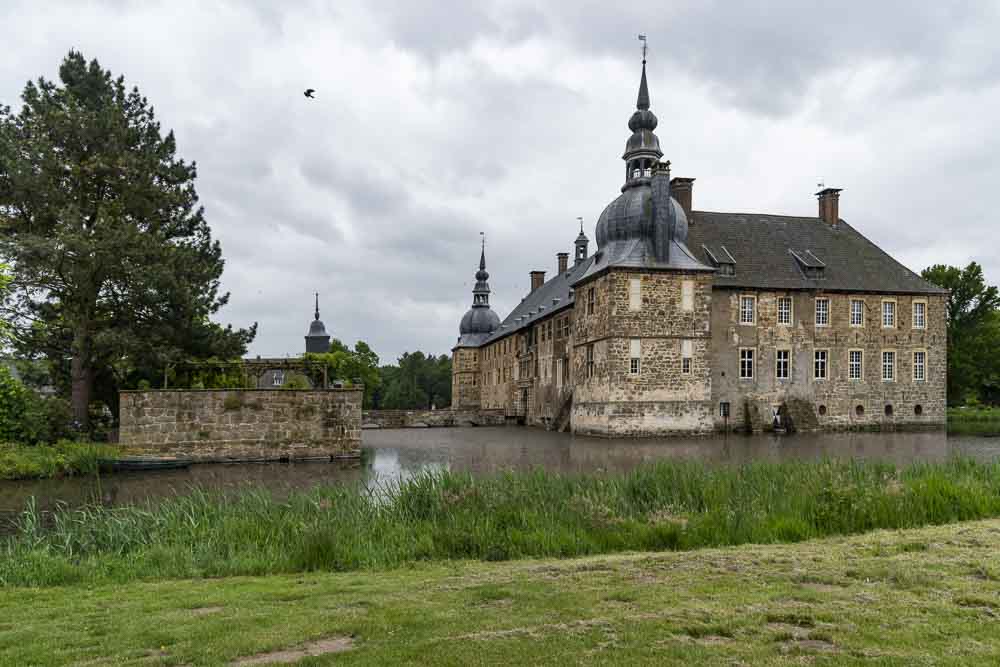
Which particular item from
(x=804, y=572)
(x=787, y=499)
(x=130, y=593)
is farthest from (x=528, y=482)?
(x=130, y=593)

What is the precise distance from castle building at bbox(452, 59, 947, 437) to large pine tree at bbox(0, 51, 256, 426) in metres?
14.1

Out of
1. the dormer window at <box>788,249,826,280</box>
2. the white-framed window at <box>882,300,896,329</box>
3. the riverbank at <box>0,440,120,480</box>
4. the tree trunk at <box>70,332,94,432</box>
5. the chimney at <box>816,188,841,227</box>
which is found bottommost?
the riverbank at <box>0,440,120,480</box>

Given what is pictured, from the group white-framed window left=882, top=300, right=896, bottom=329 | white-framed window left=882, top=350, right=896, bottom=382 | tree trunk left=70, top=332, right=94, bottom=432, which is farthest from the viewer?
white-framed window left=882, top=300, right=896, bottom=329

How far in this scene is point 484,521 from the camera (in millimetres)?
7875

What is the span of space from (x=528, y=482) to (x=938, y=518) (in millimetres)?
4441

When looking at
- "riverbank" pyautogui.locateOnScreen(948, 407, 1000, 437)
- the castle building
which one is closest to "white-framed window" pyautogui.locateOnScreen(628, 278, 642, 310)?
the castle building

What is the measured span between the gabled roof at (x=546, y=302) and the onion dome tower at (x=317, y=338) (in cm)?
1526

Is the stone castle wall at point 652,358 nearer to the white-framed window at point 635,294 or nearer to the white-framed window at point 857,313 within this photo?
the white-framed window at point 635,294

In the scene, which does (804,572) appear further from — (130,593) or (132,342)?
(132,342)

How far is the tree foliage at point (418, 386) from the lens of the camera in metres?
76.6

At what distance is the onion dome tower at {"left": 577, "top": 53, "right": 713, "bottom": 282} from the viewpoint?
94.1 ft

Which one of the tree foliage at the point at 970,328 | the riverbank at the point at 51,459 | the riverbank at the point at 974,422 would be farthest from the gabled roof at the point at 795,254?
the riverbank at the point at 51,459

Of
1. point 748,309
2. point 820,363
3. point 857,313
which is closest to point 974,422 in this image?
point 857,313

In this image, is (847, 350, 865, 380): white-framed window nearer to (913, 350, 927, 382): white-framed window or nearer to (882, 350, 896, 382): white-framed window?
(882, 350, 896, 382): white-framed window
